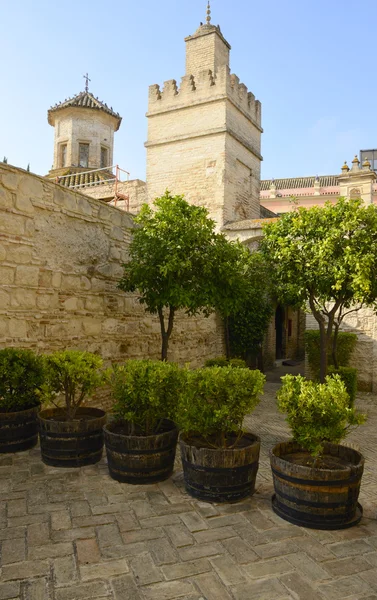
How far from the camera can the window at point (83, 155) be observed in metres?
21.8

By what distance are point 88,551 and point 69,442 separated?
→ 1.89 m

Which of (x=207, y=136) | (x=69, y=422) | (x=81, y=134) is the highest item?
(x=81, y=134)

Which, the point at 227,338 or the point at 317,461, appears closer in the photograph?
the point at 317,461

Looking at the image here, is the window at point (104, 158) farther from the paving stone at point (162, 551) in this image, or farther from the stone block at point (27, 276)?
the paving stone at point (162, 551)

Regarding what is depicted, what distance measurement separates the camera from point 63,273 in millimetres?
7012

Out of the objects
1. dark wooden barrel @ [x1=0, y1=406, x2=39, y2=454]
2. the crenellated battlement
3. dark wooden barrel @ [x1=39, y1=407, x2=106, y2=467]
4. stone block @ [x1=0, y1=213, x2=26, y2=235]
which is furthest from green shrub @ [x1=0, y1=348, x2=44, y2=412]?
the crenellated battlement

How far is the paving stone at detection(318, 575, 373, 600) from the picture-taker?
272 cm

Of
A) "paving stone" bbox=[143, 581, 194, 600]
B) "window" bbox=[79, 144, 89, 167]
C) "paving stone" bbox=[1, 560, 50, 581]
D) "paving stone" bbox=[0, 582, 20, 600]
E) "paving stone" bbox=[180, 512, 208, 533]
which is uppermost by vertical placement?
"window" bbox=[79, 144, 89, 167]

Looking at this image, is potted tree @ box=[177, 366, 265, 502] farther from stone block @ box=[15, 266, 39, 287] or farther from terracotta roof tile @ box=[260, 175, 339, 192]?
terracotta roof tile @ box=[260, 175, 339, 192]

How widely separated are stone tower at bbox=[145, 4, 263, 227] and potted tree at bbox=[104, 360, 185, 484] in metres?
11.1

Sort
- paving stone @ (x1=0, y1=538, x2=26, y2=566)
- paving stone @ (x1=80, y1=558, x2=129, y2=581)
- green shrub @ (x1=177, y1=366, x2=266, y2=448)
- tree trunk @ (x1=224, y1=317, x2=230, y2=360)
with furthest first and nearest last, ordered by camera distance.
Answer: tree trunk @ (x1=224, y1=317, x2=230, y2=360) < green shrub @ (x1=177, y1=366, x2=266, y2=448) < paving stone @ (x1=0, y1=538, x2=26, y2=566) < paving stone @ (x1=80, y1=558, x2=129, y2=581)

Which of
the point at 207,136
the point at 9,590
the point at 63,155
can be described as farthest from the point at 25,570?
the point at 63,155

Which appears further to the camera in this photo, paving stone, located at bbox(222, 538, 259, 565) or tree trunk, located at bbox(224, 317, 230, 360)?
tree trunk, located at bbox(224, 317, 230, 360)

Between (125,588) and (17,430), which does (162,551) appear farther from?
(17,430)
